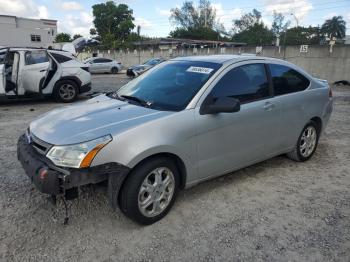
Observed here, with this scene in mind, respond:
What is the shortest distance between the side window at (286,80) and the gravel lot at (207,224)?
113 centimetres

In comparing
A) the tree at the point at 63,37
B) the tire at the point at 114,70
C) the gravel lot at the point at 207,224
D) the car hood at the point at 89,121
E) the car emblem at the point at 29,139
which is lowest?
the gravel lot at the point at 207,224

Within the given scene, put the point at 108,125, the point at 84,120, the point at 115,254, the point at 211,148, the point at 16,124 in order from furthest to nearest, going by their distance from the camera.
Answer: the point at 16,124 → the point at 211,148 → the point at 84,120 → the point at 108,125 → the point at 115,254

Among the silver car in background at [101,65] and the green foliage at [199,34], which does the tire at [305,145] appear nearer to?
the silver car in background at [101,65]

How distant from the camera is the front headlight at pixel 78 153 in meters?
2.74

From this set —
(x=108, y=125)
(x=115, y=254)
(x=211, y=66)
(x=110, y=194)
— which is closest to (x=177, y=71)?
(x=211, y=66)

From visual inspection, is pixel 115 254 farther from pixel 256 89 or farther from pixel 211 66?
pixel 256 89

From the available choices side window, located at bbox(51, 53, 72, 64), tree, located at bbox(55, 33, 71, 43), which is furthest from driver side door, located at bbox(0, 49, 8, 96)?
tree, located at bbox(55, 33, 71, 43)

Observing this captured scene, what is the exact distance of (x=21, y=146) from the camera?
3.38m

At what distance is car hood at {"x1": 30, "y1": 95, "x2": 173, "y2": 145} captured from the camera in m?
2.90

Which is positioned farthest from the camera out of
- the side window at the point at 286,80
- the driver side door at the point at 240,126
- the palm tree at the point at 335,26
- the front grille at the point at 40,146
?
the palm tree at the point at 335,26

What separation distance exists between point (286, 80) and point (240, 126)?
3.97 ft

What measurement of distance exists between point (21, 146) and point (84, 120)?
0.77m

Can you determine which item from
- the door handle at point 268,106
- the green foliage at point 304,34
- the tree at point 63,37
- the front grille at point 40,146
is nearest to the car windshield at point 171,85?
the door handle at point 268,106

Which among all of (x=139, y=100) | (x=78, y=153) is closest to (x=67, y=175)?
(x=78, y=153)
